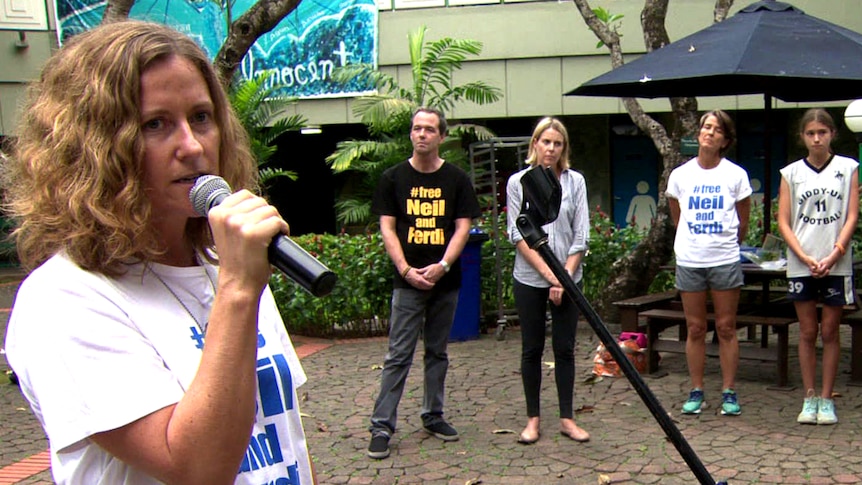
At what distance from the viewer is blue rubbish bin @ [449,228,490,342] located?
813cm

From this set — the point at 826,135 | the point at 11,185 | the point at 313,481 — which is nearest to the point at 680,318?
the point at 826,135

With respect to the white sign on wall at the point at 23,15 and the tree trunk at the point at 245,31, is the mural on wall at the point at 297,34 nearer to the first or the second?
the white sign on wall at the point at 23,15

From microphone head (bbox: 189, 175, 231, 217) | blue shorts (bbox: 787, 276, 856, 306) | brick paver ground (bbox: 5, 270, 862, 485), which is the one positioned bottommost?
brick paver ground (bbox: 5, 270, 862, 485)

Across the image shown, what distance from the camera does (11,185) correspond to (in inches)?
62.1

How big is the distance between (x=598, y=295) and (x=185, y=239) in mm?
7794

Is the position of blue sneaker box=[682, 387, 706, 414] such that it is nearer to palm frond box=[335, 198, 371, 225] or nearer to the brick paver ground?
the brick paver ground

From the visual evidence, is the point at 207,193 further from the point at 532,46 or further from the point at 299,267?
the point at 532,46

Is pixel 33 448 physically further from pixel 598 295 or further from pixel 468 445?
pixel 598 295

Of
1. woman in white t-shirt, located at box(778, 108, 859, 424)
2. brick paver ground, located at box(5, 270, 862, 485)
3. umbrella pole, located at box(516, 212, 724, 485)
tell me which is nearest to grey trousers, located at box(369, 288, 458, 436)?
brick paver ground, located at box(5, 270, 862, 485)

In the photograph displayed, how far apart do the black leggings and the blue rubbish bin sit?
2.83 meters

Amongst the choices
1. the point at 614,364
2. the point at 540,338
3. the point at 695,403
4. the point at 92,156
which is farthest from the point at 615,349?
the point at 614,364

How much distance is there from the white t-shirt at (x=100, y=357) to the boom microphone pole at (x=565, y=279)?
0.73m

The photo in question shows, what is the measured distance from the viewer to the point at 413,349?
518cm

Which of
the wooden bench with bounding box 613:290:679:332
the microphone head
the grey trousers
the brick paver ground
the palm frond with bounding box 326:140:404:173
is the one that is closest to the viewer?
the microphone head
